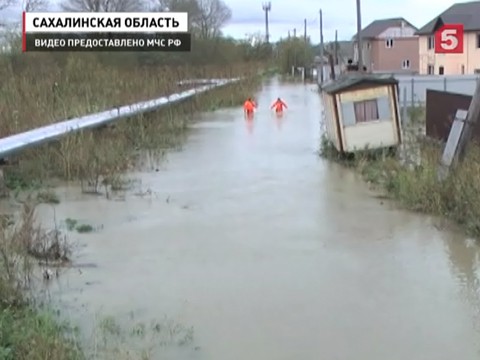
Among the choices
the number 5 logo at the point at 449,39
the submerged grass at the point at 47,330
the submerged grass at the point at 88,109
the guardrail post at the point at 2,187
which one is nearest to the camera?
the submerged grass at the point at 47,330

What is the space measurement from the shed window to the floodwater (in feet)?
5.29

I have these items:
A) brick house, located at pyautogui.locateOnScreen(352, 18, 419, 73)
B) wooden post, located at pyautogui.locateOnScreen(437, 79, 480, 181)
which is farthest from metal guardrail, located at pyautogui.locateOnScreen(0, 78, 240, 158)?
brick house, located at pyautogui.locateOnScreen(352, 18, 419, 73)

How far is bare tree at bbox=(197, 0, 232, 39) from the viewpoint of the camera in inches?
1778

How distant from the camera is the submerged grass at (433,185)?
7.44m

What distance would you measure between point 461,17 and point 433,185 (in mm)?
47020

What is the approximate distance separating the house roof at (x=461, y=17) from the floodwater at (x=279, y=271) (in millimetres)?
42788

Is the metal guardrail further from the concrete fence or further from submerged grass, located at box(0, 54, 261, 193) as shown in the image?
the concrete fence

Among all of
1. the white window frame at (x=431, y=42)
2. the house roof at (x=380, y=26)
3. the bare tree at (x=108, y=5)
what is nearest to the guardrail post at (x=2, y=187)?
the bare tree at (x=108, y=5)

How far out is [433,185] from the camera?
27.5ft

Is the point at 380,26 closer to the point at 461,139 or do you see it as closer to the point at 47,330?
the point at 461,139

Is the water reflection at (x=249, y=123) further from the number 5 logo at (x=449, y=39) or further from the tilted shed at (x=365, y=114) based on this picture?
the number 5 logo at (x=449, y=39)

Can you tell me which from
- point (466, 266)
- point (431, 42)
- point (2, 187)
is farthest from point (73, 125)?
point (431, 42)

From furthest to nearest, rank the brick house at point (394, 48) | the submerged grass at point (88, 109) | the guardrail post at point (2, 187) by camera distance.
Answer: the brick house at point (394, 48)
the submerged grass at point (88, 109)
the guardrail post at point (2, 187)

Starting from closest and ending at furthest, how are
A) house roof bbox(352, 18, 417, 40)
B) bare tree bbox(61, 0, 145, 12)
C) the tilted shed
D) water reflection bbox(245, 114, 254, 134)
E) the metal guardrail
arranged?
the metal guardrail, the tilted shed, water reflection bbox(245, 114, 254, 134), bare tree bbox(61, 0, 145, 12), house roof bbox(352, 18, 417, 40)
